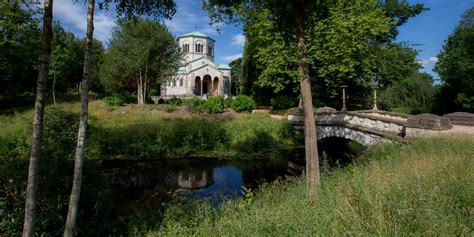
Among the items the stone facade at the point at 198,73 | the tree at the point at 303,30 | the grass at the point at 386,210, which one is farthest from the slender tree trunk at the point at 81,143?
the stone facade at the point at 198,73

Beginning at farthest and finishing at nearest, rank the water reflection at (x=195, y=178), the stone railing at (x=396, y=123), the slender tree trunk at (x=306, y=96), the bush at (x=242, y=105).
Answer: the bush at (x=242, y=105) < the water reflection at (x=195, y=178) < the stone railing at (x=396, y=123) < the slender tree trunk at (x=306, y=96)

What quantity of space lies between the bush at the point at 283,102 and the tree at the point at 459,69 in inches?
525

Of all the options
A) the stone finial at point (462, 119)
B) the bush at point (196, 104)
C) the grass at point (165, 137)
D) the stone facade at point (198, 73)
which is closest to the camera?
the stone finial at point (462, 119)

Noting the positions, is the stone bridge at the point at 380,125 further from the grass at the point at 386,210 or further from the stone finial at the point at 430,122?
the grass at the point at 386,210

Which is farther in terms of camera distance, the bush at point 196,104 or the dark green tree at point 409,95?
the dark green tree at point 409,95

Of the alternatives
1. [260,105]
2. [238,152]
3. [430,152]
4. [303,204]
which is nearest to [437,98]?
[260,105]

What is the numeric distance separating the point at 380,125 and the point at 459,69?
15.7m

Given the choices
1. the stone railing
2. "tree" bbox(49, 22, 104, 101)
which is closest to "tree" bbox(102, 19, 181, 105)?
"tree" bbox(49, 22, 104, 101)

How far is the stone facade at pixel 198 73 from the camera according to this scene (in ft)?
153

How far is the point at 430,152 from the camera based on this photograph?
6762 mm

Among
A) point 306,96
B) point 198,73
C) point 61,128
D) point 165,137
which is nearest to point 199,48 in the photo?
point 198,73

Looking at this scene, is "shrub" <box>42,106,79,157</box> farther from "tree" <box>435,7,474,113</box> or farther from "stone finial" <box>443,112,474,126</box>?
"tree" <box>435,7,474,113</box>

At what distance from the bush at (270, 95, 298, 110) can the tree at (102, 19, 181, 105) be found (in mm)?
11569

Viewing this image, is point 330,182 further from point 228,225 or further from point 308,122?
point 228,225
